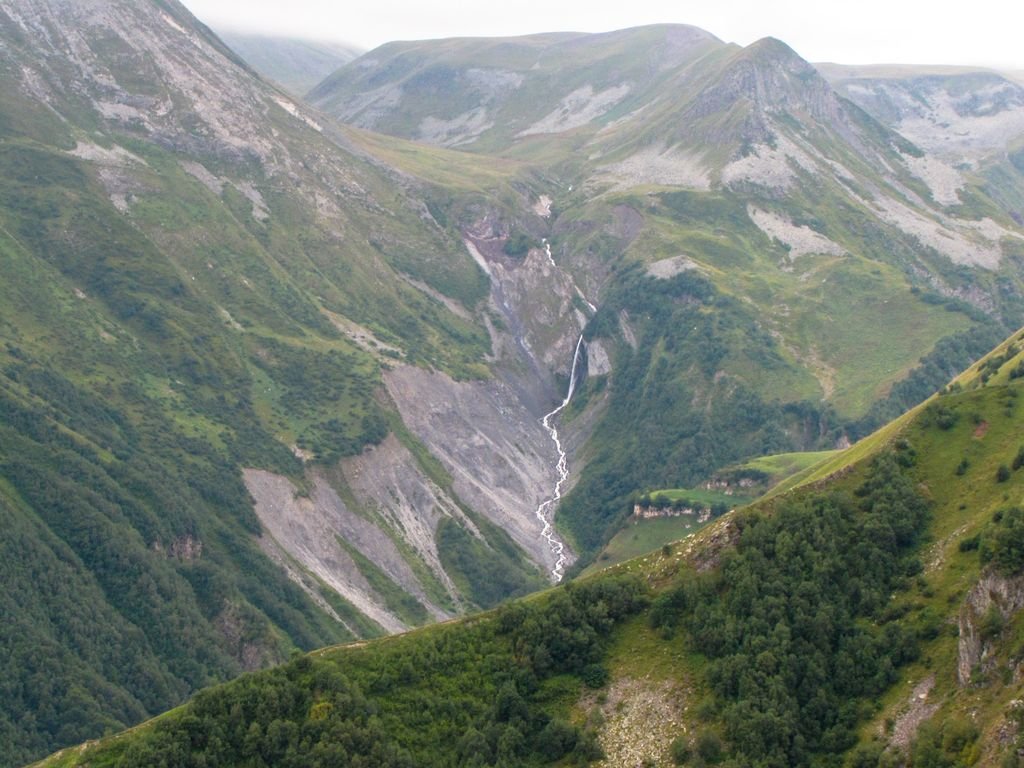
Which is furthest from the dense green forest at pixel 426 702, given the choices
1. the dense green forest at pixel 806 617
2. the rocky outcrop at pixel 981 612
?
the rocky outcrop at pixel 981 612

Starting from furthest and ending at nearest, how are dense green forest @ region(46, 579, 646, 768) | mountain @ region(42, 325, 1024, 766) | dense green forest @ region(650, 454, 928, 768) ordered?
dense green forest @ region(46, 579, 646, 768)
dense green forest @ region(650, 454, 928, 768)
mountain @ region(42, 325, 1024, 766)

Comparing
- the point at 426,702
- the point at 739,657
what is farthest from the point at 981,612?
the point at 426,702

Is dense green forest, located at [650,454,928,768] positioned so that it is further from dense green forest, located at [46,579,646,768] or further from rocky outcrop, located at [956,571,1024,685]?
dense green forest, located at [46,579,646,768]

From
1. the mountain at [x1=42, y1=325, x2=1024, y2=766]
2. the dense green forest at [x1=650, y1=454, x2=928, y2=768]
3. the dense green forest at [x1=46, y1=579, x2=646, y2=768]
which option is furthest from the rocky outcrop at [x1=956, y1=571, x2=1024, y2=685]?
the dense green forest at [x1=46, y1=579, x2=646, y2=768]

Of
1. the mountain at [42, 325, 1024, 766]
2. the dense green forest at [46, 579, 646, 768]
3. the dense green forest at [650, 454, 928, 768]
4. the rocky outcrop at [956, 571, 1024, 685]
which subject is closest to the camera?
the rocky outcrop at [956, 571, 1024, 685]

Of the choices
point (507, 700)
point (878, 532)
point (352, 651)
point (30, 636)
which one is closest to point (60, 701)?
point (30, 636)

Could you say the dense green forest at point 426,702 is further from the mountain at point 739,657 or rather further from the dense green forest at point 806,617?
the dense green forest at point 806,617

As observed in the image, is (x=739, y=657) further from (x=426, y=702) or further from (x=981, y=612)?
(x=426, y=702)
